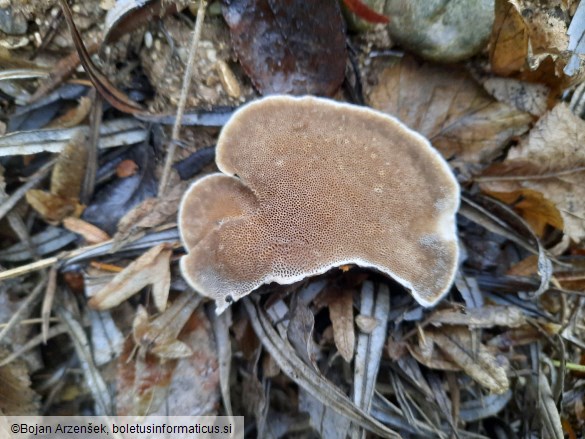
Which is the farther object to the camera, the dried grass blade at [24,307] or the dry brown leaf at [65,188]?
the dry brown leaf at [65,188]

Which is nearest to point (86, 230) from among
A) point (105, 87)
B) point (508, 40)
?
point (105, 87)

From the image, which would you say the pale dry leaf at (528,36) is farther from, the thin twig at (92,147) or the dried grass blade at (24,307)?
the dried grass blade at (24,307)

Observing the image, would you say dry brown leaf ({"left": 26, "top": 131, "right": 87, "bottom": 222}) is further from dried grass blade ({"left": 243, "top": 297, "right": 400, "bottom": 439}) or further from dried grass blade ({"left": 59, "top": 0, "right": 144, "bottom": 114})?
dried grass blade ({"left": 243, "top": 297, "right": 400, "bottom": 439})

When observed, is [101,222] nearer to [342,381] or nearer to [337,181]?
[337,181]

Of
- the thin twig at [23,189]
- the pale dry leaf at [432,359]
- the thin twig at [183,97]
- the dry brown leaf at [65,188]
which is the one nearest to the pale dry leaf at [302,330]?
the pale dry leaf at [432,359]

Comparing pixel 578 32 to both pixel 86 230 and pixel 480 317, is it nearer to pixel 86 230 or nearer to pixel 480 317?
pixel 480 317

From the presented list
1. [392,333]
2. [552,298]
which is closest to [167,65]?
[392,333]
